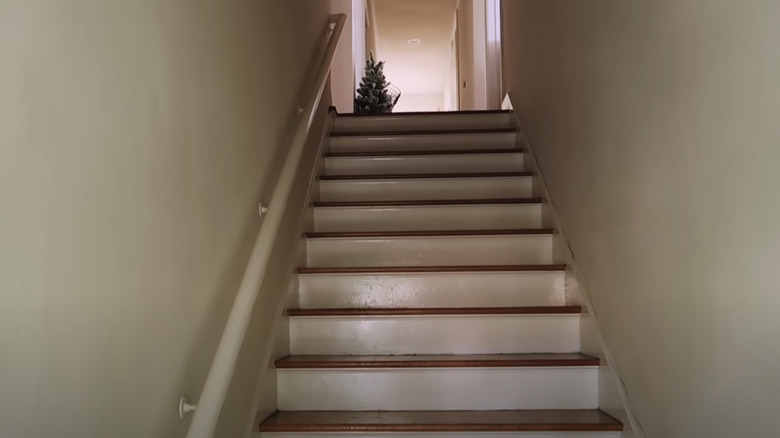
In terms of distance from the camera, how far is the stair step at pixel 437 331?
2.20m

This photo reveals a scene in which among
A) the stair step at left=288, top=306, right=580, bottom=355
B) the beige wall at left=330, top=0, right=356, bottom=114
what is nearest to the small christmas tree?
the beige wall at left=330, top=0, right=356, bottom=114

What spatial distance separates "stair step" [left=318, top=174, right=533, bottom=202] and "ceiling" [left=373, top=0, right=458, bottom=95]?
5.25 m

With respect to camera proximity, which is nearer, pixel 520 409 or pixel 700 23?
pixel 700 23

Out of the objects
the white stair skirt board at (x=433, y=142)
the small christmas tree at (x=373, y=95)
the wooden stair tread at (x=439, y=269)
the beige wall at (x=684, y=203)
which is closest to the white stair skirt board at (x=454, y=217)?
the wooden stair tread at (x=439, y=269)

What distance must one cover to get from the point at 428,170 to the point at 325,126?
724mm

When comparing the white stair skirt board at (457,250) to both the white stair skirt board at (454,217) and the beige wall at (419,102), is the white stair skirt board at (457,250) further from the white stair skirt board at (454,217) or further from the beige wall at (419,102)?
the beige wall at (419,102)

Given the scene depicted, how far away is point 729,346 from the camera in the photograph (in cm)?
A: 115

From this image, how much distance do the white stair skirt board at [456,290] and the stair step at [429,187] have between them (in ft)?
2.57

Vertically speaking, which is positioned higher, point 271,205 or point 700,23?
point 700,23

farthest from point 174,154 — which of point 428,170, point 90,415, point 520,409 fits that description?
point 428,170

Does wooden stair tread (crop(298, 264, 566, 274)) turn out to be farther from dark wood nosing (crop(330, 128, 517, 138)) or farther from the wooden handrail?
dark wood nosing (crop(330, 128, 517, 138))

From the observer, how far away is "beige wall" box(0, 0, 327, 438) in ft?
2.32

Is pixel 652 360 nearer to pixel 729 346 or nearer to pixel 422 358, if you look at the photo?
pixel 729 346

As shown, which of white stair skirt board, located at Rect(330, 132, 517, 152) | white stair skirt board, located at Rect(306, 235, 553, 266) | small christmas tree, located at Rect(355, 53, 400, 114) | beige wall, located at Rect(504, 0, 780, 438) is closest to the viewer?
beige wall, located at Rect(504, 0, 780, 438)
